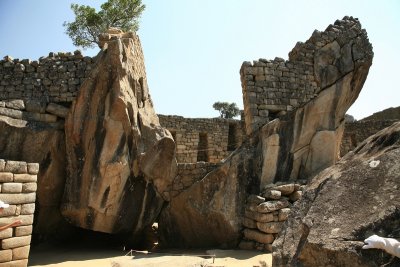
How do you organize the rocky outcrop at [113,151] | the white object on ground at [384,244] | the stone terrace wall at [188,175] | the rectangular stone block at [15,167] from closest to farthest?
the white object on ground at [384,244] → the rectangular stone block at [15,167] → the rocky outcrop at [113,151] → the stone terrace wall at [188,175]

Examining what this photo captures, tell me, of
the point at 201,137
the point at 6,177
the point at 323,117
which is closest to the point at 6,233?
the point at 6,177

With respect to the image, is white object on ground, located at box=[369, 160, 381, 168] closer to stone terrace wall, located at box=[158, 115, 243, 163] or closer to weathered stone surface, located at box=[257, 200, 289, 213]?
weathered stone surface, located at box=[257, 200, 289, 213]

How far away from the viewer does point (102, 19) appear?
1961cm

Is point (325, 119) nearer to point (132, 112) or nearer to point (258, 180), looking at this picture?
point (258, 180)

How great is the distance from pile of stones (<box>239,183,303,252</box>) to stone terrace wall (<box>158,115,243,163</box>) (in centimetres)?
667

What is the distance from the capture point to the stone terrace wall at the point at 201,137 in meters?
14.3

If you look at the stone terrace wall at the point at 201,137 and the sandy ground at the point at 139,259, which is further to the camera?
the stone terrace wall at the point at 201,137

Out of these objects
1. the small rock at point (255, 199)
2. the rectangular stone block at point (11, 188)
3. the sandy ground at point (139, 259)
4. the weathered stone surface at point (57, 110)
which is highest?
the weathered stone surface at point (57, 110)

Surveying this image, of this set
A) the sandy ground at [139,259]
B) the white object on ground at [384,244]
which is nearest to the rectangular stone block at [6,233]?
the sandy ground at [139,259]

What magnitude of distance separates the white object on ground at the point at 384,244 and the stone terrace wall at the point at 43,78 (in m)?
7.29

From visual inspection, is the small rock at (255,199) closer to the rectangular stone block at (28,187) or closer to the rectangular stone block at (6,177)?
the rectangular stone block at (28,187)

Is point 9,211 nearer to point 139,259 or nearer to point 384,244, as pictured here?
point 139,259

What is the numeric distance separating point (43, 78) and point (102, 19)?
13129mm

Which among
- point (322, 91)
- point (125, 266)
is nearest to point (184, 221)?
point (125, 266)
